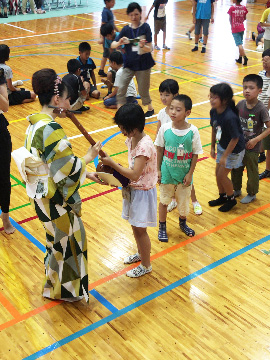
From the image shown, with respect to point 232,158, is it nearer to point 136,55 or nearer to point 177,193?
point 177,193

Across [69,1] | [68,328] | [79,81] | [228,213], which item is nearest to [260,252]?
[228,213]

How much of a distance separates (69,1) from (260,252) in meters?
17.2

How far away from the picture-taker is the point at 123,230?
4898mm

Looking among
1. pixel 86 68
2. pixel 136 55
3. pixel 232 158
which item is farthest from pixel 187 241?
pixel 86 68

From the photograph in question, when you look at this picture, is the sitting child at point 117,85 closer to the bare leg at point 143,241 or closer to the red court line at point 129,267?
the red court line at point 129,267

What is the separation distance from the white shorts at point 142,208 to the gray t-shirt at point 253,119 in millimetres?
1737

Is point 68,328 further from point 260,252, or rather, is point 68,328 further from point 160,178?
point 260,252

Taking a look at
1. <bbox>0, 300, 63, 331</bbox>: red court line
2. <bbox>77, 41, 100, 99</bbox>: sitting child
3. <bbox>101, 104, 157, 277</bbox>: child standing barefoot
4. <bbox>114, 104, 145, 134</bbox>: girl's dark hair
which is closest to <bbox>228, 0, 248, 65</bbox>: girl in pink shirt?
<bbox>77, 41, 100, 99</bbox>: sitting child

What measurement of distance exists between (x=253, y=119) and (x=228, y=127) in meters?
0.45

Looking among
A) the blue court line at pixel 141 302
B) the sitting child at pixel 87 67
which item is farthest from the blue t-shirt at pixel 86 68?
the blue court line at pixel 141 302

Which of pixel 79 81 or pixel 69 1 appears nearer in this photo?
pixel 79 81

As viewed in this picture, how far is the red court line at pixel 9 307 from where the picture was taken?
12.3 feet

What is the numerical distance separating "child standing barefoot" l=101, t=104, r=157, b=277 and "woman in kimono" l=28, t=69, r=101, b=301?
0.29m

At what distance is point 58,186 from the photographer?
332 centimetres
